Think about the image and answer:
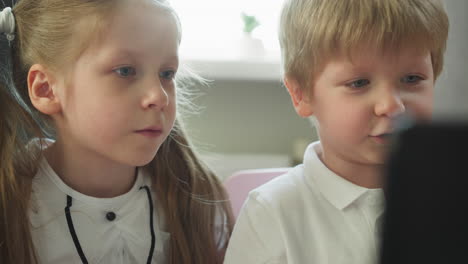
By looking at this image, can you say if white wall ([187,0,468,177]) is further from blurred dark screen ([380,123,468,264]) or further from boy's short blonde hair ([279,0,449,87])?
blurred dark screen ([380,123,468,264])

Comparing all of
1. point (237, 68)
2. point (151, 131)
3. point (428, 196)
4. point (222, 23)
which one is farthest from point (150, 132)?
point (222, 23)

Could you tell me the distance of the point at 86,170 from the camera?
97cm

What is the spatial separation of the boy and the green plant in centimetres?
118

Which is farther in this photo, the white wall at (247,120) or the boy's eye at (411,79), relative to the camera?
the white wall at (247,120)

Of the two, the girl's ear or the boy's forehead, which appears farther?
the girl's ear

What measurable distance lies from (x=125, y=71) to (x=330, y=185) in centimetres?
41

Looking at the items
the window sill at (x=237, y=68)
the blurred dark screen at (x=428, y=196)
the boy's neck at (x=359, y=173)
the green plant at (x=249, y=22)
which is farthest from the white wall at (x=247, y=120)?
the blurred dark screen at (x=428, y=196)

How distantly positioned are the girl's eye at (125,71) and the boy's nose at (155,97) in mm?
40

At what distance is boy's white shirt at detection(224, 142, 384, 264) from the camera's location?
0.86 meters

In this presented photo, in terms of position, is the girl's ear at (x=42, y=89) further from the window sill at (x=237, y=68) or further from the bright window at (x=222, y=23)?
the bright window at (x=222, y=23)

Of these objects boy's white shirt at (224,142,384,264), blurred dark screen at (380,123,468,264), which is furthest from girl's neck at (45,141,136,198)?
blurred dark screen at (380,123,468,264)

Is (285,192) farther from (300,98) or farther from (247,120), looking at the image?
(247,120)

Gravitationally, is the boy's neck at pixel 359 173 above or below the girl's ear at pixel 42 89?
below

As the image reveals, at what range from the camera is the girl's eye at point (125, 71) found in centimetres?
88
